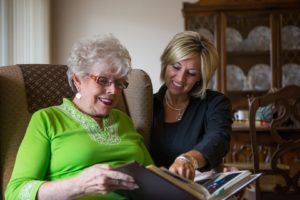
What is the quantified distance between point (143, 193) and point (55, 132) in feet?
1.15

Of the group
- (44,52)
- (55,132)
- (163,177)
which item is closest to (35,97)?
(55,132)

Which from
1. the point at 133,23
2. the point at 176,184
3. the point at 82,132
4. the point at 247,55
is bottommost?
the point at 176,184

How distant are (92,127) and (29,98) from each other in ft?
1.01

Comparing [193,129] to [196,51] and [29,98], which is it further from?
[29,98]

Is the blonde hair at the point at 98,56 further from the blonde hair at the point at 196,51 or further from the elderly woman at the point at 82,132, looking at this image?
the blonde hair at the point at 196,51

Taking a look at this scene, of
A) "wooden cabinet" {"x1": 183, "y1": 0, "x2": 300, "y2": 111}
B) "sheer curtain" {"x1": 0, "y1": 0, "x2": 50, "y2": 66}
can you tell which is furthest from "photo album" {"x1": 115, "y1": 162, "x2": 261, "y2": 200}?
"wooden cabinet" {"x1": 183, "y1": 0, "x2": 300, "y2": 111}

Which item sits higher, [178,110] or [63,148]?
[178,110]

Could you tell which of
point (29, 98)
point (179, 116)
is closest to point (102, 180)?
point (29, 98)

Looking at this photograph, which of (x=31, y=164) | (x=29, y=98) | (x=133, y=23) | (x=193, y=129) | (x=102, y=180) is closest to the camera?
(x=102, y=180)

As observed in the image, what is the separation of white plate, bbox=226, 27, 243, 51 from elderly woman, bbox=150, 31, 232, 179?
207cm

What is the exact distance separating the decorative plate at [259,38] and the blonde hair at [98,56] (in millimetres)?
2540

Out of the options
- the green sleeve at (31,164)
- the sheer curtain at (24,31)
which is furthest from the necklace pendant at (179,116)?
the sheer curtain at (24,31)

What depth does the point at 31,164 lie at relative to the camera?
1229 mm

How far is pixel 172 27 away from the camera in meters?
3.85
